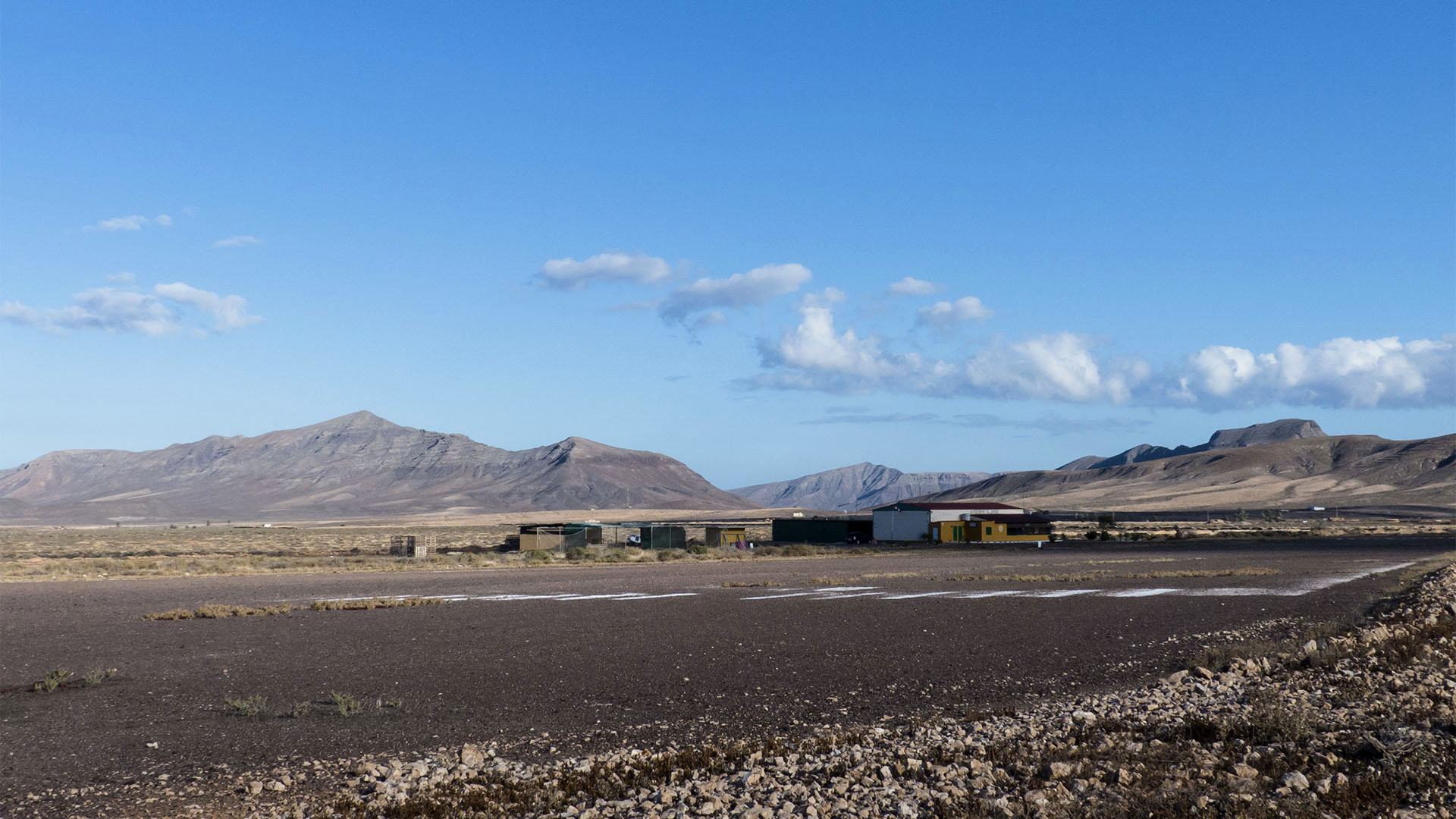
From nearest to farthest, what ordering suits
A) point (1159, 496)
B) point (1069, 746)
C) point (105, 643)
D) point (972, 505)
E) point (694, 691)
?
point (1069, 746) < point (694, 691) < point (105, 643) < point (972, 505) < point (1159, 496)

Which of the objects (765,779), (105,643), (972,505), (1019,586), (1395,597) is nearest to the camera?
(765,779)

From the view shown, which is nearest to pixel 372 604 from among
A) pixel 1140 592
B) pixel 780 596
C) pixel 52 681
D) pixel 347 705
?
pixel 780 596

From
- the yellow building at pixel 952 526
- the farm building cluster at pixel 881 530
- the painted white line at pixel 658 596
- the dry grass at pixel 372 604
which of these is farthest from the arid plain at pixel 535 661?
the yellow building at pixel 952 526

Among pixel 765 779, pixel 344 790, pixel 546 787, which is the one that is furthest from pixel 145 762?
pixel 765 779

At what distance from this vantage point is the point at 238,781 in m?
8.68

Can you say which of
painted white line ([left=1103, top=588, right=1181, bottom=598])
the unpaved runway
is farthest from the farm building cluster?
painted white line ([left=1103, top=588, right=1181, bottom=598])

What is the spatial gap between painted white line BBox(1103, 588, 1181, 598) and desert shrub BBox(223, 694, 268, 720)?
2034 cm

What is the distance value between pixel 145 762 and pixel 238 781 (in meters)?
1.37

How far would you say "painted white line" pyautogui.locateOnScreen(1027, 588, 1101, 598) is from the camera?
26812mm

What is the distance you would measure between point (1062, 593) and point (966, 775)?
20.6 metres

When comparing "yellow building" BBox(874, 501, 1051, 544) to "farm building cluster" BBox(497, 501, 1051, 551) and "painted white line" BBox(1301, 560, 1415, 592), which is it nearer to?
"farm building cluster" BBox(497, 501, 1051, 551)

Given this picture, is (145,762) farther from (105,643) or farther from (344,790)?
(105,643)

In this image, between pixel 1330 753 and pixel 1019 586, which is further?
pixel 1019 586

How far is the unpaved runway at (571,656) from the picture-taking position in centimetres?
1062
